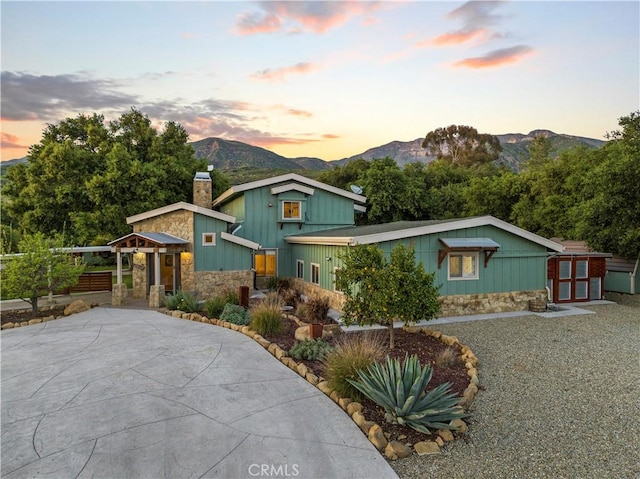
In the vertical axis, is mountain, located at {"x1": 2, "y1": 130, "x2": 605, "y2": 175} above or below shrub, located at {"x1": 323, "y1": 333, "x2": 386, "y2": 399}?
above

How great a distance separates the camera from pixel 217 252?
1612 cm

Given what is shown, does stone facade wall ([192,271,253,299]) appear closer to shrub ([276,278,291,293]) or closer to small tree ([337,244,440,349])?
shrub ([276,278,291,293])

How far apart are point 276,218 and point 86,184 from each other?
11646mm

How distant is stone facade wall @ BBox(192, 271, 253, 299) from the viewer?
620 inches

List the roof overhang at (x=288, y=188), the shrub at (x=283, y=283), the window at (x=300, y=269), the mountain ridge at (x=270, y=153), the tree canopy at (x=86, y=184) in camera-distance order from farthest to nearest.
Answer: the mountain ridge at (x=270, y=153) < the tree canopy at (x=86, y=184) < the roof overhang at (x=288, y=188) < the shrub at (x=283, y=283) < the window at (x=300, y=269)

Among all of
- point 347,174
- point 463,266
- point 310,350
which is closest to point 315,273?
point 463,266

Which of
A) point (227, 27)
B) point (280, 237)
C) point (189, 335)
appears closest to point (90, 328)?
point (189, 335)

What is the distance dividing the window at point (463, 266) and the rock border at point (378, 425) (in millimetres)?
3283

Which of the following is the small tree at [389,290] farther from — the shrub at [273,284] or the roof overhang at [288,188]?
the roof overhang at [288,188]

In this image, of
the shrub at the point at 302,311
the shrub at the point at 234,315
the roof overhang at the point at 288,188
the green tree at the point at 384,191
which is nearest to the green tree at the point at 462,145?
the green tree at the point at 384,191

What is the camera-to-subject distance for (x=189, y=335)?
10.2 meters

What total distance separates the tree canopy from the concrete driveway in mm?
13891

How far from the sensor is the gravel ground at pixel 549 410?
167 inches

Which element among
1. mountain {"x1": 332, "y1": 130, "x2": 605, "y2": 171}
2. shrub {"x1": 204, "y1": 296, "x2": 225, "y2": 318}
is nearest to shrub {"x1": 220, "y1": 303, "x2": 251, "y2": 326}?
shrub {"x1": 204, "y1": 296, "x2": 225, "y2": 318}
